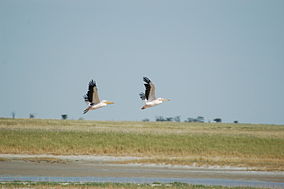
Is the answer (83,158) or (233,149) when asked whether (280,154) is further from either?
(83,158)

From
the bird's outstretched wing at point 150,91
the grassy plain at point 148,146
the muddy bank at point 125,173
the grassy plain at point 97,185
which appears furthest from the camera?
the grassy plain at point 148,146

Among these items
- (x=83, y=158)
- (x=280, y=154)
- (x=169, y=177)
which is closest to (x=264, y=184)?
(x=169, y=177)

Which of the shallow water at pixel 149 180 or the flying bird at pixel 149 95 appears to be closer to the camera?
the flying bird at pixel 149 95

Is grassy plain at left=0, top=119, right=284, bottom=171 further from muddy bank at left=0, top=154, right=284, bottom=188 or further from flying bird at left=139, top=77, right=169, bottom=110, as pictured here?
flying bird at left=139, top=77, right=169, bottom=110

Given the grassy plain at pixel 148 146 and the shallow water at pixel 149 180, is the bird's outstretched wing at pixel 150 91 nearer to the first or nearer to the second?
the shallow water at pixel 149 180

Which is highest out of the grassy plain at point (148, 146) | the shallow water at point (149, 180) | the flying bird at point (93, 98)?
the flying bird at point (93, 98)

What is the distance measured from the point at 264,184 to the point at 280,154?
59.2ft

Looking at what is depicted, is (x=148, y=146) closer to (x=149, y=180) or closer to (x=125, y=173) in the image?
(x=125, y=173)

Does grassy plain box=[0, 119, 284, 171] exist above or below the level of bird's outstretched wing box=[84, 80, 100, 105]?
below

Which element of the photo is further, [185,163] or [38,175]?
[185,163]

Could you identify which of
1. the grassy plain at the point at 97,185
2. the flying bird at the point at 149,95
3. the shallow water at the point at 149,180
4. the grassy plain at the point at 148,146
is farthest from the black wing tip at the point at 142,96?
the grassy plain at the point at 148,146

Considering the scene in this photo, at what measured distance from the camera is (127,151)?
1805 inches

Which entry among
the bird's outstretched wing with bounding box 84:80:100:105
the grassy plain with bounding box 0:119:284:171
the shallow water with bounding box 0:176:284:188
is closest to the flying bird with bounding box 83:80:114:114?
the bird's outstretched wing with bounding box 84:80:100:105

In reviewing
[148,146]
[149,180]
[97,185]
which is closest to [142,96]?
[97,185]
